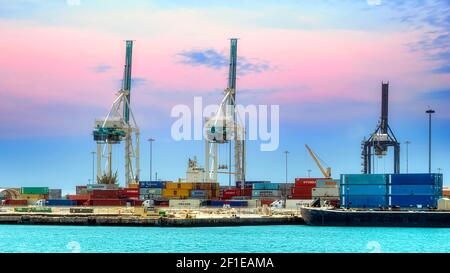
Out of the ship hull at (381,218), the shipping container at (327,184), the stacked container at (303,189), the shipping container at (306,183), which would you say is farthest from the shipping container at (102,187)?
the ship hull at (381,218)

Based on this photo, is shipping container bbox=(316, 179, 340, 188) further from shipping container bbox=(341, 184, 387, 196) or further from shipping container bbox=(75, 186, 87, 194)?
shipping container bbox=(75, 186, 87, 194)

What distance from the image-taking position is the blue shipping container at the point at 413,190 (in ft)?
233

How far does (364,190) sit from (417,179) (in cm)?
528

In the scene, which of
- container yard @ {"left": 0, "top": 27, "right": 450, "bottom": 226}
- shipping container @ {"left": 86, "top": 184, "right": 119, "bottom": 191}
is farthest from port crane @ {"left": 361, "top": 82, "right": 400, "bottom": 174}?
shipping container @ {"left": 86, "top": 184, "right": 119, "bottom": 191}

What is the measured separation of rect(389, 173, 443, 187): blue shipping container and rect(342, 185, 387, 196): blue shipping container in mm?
1304

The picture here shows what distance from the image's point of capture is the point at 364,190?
73.7m

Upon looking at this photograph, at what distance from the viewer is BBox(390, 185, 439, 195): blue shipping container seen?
233 ft

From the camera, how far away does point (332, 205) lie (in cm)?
8019

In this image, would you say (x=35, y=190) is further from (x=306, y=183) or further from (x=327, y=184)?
(x=327, y=184)

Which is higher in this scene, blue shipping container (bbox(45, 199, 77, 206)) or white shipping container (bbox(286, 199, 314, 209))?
white shipping container (bbox(286, 199, 314, 209))

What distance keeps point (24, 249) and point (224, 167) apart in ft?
199

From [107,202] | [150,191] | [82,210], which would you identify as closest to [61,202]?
[107,202]
